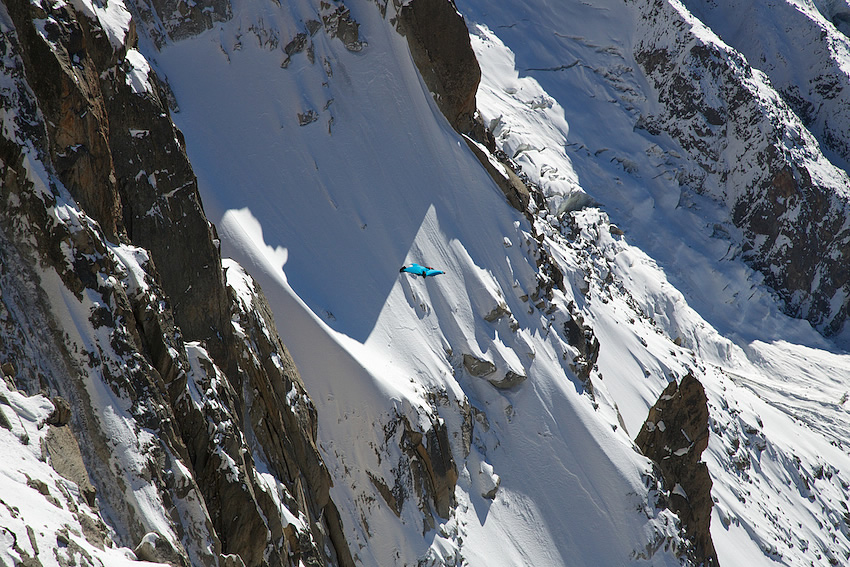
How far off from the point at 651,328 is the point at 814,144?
3162 centimetres

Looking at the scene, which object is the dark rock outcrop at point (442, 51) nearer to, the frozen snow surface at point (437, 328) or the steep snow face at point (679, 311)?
the frozen snow surface at point (437, 328)

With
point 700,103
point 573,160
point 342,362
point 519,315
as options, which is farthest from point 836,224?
point 342,362

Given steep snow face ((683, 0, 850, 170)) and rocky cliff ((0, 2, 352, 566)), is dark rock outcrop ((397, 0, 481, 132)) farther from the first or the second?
steep snow face ((683, 0, 850, 170))

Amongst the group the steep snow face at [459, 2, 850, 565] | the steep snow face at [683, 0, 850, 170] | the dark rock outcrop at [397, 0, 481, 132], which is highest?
the steep snow face at [683, 0, 850, 170]

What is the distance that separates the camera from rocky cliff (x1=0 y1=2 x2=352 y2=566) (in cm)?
1195

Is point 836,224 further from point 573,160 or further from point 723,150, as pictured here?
point 573,160

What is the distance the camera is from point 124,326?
13.4 metres

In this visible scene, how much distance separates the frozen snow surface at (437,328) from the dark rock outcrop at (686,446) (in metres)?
1.19

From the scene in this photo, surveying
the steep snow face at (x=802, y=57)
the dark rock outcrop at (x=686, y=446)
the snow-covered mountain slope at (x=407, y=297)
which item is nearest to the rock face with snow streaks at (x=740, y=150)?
the snow-covered mountain slope at (x=407, y=297)

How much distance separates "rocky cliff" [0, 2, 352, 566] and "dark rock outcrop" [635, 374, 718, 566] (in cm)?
1764

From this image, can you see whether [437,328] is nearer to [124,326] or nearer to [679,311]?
[124,326]

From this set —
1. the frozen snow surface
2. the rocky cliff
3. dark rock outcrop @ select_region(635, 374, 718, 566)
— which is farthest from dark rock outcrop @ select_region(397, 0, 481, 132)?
the rocky cliff

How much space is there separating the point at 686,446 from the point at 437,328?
38.0 ft

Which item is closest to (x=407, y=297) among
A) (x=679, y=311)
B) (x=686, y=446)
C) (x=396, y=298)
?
(x=396, y=298)
